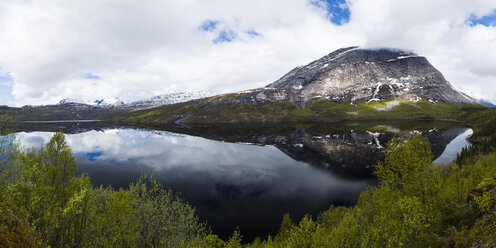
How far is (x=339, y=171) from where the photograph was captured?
105500 mm

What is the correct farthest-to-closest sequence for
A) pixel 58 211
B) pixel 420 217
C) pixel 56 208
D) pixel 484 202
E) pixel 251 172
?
pixel 251 172
pixel 420 217
pixel 58 211
pixel 56 208
pixel 484 202

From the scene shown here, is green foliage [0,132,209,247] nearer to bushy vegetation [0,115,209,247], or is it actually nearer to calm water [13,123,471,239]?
bushy vegetation [0,115,209,247]

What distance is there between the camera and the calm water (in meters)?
69.8

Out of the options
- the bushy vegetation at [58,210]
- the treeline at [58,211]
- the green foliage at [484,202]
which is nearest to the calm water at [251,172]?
the bushy vegetation at [58,210]

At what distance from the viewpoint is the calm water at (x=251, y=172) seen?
69.8 metres

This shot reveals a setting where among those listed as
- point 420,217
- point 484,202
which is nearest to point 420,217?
point 420,217

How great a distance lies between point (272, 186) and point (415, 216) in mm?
68330

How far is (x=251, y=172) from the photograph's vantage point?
10594 centimetres

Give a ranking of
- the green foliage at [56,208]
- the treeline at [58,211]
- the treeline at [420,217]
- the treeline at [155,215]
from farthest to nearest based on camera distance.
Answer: the treeline at [420,217]
the treeline at [155,215]
the green foliage at [56,208]
the treeline at [58,211]

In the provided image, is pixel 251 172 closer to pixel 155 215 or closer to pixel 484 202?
pixel 155 215

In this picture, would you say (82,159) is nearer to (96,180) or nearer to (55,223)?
(96,180)

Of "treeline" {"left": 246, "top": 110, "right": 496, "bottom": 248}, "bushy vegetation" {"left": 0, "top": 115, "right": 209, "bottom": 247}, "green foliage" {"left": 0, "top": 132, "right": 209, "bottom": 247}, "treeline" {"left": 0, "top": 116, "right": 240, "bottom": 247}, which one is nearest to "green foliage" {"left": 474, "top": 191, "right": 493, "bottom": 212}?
"treeline" {"left": 246, "top": 110, "right": 496, "bottom": 248}

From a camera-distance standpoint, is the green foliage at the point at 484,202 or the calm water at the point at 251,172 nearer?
the green foliage at the point at 484,202

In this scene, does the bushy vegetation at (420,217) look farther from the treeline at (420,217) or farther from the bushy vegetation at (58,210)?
the bushy vegetation at (58,210)
